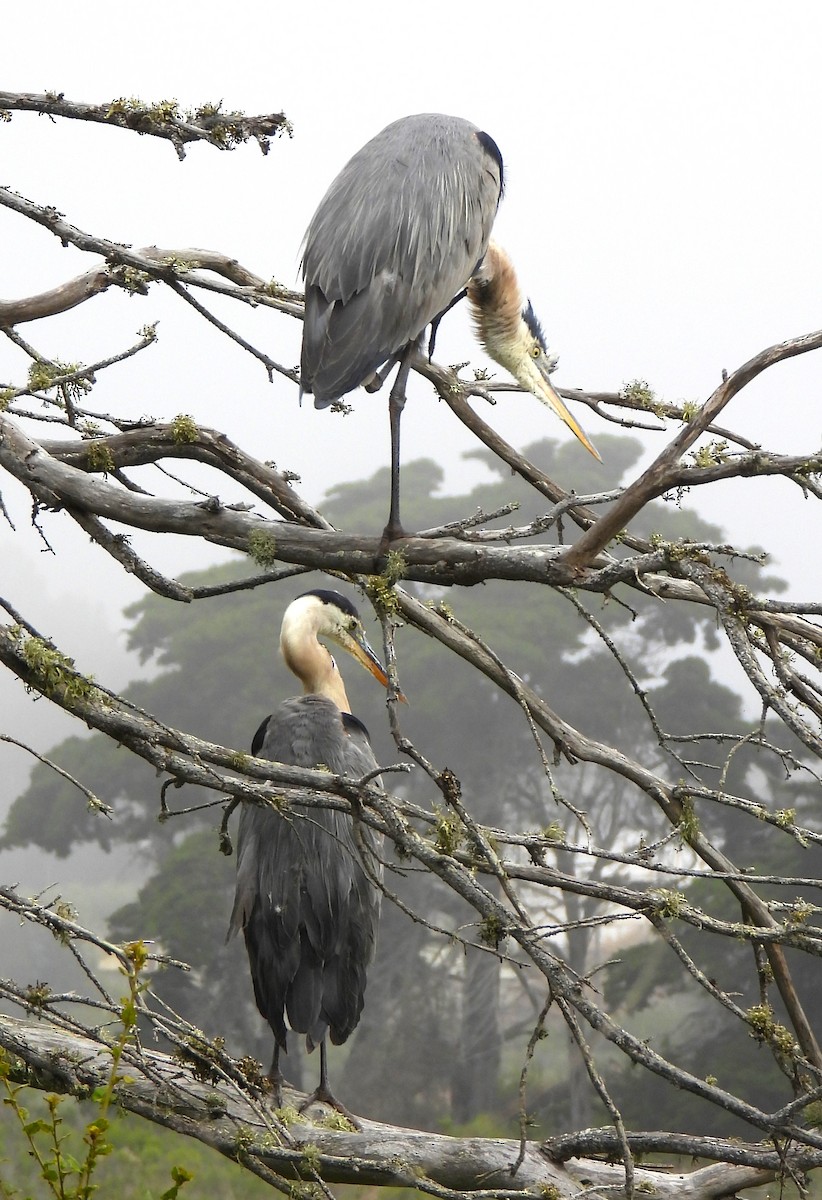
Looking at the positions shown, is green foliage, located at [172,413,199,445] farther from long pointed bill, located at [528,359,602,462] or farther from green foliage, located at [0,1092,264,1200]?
green foliage, located at [0,1092,264,1200]

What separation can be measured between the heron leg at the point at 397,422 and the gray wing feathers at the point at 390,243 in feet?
0.22

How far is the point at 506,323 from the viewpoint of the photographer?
3893 mm

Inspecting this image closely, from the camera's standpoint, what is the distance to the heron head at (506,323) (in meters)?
3.83

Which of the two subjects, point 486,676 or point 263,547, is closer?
point 263,547

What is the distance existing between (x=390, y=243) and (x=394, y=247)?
1cm

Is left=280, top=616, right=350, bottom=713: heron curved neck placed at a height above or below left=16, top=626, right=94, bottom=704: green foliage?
above

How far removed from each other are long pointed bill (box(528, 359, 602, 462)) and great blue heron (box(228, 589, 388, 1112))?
0.96 meters

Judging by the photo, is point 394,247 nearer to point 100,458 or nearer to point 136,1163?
point 100,458

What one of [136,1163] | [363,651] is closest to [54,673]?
[363,651]

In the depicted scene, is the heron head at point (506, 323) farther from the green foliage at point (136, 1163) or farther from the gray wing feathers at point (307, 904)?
the green foliage at point (136, 1163)

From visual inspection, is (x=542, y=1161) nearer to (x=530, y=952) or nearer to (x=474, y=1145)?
(x=474, y=1145)

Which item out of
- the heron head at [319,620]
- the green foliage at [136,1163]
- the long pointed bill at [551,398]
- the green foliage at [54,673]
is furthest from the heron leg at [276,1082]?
the green foliage at [136,1163]

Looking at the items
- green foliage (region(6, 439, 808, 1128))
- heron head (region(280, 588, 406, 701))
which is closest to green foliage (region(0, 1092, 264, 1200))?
green foliage (region(6, 439, 808, 1128))

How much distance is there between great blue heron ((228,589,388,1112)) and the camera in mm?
3914
